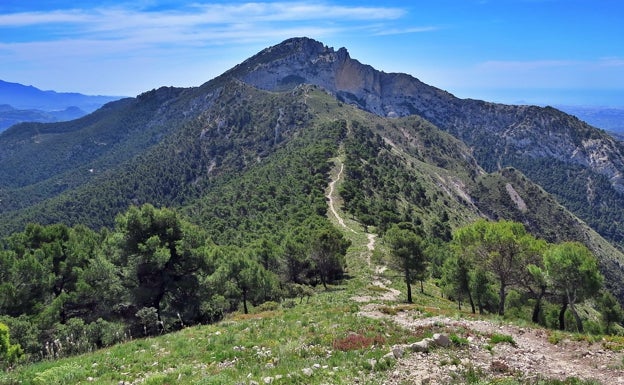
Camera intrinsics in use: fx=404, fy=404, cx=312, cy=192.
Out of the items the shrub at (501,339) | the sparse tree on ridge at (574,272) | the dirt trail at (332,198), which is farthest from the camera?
the dirt trail at (332,198)

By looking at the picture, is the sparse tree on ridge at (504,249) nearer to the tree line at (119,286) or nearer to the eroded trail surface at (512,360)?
the eroded trail surface at (512,360)

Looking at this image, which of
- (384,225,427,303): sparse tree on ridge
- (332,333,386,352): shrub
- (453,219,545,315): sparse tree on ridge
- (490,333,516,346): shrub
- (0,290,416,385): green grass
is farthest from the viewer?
(384,225,427,303): sparse tree on ridge

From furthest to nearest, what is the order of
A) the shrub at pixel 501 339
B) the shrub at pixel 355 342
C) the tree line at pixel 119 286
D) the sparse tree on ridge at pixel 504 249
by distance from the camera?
the sparse tree on ridge at pixel 504 249 < the tree line at pixel 119 286 < the shrub at pixel 501 339 < the shrub at pixel 355 342

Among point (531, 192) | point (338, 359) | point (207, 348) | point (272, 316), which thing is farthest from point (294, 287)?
point (531, 192)

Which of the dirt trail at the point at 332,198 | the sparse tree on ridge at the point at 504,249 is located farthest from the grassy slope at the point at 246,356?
the dirt trail at the point at 332,198

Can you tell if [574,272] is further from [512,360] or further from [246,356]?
[246,356]

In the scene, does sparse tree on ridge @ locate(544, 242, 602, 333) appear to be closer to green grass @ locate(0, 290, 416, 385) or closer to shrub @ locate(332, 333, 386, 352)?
green grass @ locate(0, 290, 416, 385)

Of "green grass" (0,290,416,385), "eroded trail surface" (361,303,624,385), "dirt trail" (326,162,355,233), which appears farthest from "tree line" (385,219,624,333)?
"dirt trail" (326,162,355,233)

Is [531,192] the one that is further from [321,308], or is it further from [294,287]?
[321,308]

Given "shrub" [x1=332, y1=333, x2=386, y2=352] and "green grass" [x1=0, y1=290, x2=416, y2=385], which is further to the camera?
"shrub" [x1=332, y1=333, x2=386, y2=352]

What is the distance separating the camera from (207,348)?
62.2ft

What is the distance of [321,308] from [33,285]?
909 inches

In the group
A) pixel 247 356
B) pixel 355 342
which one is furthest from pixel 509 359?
pixel 247 356

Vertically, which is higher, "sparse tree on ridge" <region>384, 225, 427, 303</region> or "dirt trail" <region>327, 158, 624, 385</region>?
"dirt trail" <region>327, 158, 624, 385</region>
